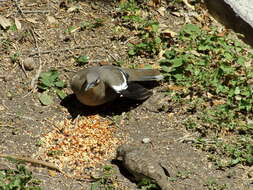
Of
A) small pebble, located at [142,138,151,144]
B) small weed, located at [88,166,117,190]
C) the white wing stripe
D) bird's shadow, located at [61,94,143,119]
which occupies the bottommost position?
bird's shadow, located at [61,94,143,119]

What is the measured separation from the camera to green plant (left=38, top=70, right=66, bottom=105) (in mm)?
7977

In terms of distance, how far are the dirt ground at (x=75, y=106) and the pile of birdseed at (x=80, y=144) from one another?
120 millimetres

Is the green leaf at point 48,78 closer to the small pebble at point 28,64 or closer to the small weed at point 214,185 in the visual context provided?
the small pebble at point 28,64

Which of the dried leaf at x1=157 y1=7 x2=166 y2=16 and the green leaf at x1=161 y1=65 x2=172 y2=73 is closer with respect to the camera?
the green leaf at x1=161 y1=65 x2=172 y2=73

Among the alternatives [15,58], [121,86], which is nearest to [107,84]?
[121,86]

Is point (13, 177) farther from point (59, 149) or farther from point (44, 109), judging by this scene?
point (44, 109)

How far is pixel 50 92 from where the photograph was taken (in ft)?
26.5

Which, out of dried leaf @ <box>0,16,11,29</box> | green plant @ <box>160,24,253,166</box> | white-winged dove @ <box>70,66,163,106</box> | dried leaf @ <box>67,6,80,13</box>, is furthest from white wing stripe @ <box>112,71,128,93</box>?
dried leaf @ <box>0,16,11,29</box>

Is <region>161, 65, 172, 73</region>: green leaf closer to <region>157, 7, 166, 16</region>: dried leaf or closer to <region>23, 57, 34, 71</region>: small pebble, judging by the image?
<region>157, 7, 166, 16</region>: dried leaf

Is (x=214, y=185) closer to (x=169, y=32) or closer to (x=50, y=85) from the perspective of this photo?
(x=50, y=85)

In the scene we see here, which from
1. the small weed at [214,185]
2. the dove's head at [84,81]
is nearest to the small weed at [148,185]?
the small weed at [214,185]

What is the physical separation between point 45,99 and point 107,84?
2.66 feet

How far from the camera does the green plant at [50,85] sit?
798 centimetres

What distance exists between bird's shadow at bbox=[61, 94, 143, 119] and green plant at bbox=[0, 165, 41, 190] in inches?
58.0
